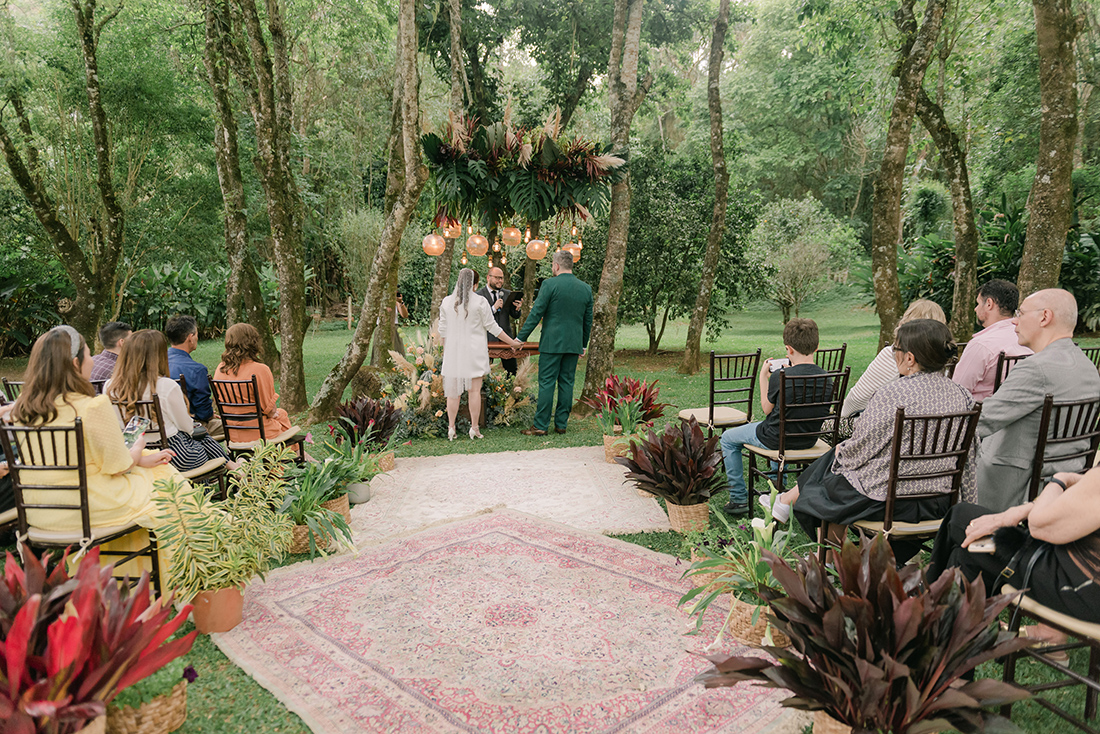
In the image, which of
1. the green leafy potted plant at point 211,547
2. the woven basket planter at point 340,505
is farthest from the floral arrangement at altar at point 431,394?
the green leafy potted plant at point 211,547

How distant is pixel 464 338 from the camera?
7336 millimetres

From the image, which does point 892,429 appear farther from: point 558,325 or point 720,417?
point 558,325

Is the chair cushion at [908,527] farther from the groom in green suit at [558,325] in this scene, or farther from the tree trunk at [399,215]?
the tree trunk at [399,215]

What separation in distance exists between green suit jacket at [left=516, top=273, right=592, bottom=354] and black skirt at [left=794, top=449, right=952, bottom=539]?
14.0 feet

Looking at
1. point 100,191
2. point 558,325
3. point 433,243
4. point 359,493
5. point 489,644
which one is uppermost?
point 100,191

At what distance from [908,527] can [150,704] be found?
328cm

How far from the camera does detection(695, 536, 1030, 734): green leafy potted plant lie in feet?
6.28

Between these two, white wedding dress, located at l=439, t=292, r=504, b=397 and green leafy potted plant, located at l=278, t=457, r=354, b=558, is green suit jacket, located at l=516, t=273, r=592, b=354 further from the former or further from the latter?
green leafy potted plant, located at l=278, t=457, r=354, b=558

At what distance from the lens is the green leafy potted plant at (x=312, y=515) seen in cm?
408

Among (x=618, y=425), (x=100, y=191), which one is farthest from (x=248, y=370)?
(x=100, y=191)

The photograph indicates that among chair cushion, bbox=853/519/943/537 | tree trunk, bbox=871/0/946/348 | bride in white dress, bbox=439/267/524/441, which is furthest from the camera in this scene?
bride in white dress, bbox=439/267/524/441

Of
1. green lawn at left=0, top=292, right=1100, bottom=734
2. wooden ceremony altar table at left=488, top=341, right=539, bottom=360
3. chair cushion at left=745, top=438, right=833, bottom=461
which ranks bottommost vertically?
green lawn at left=0, top=292, right=1100, bottom=734

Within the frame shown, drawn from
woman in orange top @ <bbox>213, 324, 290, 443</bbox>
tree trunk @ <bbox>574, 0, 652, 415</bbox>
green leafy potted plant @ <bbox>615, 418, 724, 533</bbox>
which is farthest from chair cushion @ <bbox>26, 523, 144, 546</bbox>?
tree trunk @ <bbox>574, 0, 652, 415</bbox>

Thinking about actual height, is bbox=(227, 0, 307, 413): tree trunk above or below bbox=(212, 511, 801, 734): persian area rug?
above
